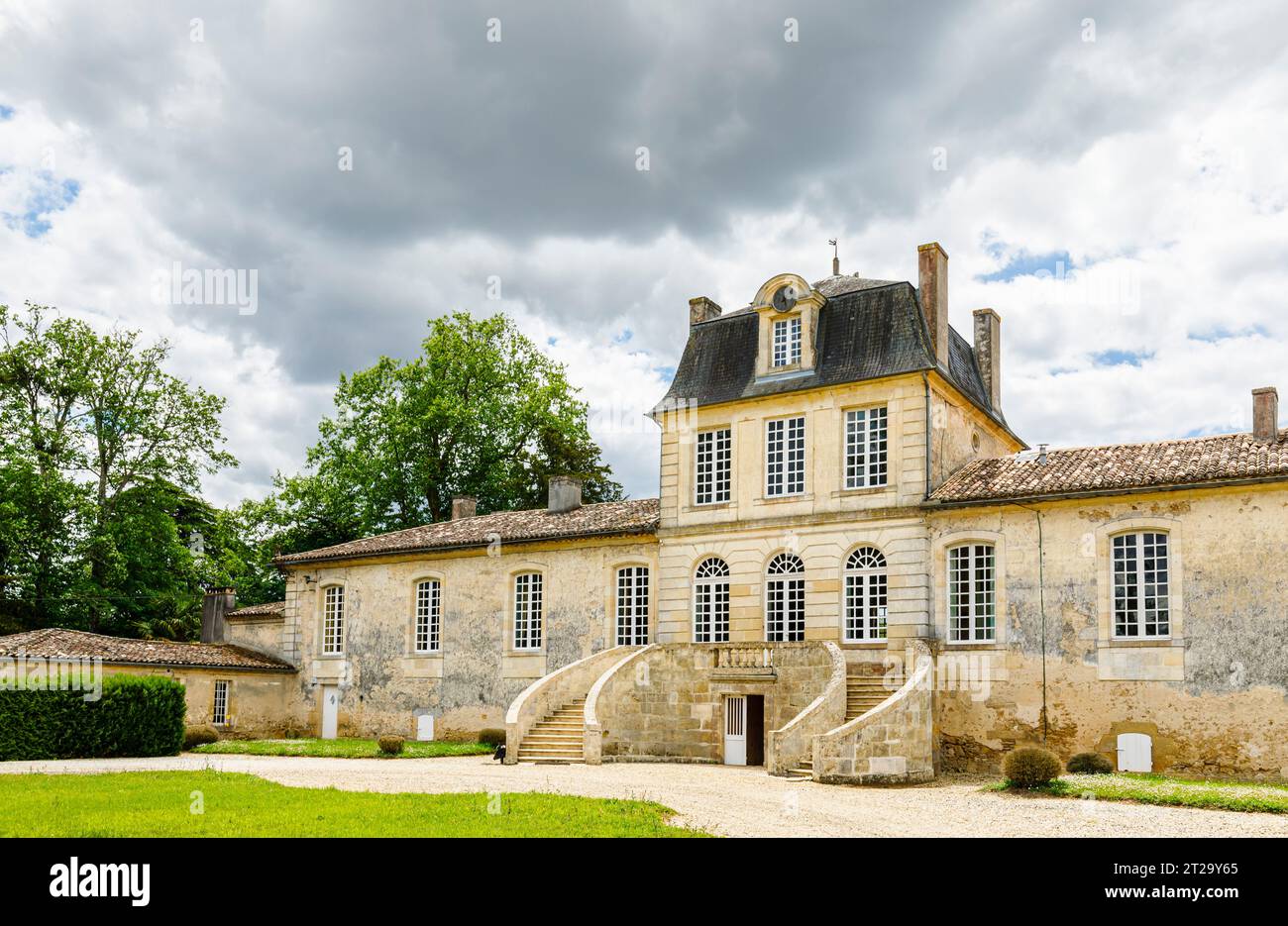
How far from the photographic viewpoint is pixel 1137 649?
20.2 metres

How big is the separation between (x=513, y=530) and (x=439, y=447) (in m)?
13.9

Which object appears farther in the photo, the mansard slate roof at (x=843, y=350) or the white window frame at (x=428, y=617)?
the white window frame at (x=428, y=617)

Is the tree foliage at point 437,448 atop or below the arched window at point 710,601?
atop

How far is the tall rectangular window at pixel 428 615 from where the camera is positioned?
98.9 feet

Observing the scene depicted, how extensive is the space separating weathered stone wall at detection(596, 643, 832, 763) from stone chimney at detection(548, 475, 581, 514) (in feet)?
24.8

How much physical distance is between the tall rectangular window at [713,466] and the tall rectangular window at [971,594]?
5405 millimetres

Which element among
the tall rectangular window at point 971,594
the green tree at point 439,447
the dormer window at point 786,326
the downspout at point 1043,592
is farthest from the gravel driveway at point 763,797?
A: the green tree at point 439,447

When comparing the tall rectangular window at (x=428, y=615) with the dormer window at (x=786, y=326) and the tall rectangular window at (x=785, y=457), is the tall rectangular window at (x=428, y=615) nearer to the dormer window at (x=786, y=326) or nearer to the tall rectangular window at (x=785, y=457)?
the tall rectangular window at (x=785, y=457)

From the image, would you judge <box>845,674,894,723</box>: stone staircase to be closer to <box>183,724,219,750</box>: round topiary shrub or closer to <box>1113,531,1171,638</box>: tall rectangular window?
<box>1113,531,1171,638</box>: tall rectangular window

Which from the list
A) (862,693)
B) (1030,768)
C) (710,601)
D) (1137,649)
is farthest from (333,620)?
(1137,649)

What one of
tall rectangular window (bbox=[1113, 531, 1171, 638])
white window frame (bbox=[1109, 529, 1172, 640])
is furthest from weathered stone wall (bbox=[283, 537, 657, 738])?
tall rectangular window (bbox=[1113, 531, 1171, 638])

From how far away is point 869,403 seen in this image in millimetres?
24000

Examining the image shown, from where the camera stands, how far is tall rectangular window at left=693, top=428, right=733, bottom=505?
25703 millimetres

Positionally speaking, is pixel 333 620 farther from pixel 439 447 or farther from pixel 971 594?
pixel 971 594
